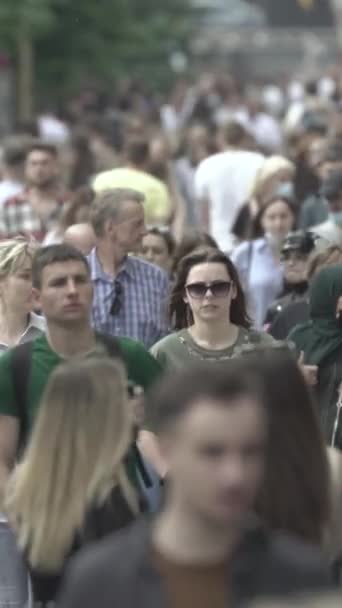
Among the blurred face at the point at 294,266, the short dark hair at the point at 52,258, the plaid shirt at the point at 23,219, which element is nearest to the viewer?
the short dark hair at the point at 52,258

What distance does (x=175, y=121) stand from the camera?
37781 mm

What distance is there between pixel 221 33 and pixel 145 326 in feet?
235

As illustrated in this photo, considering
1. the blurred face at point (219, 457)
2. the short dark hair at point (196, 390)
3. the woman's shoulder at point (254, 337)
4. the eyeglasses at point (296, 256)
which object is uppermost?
the short dark hair at point (196, 390)

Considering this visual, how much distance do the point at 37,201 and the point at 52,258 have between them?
7.38m

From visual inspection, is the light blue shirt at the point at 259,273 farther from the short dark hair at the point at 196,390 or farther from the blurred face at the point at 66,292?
the short dark hair at the point at 196,390

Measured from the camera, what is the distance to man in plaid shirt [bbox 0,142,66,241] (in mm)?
15039

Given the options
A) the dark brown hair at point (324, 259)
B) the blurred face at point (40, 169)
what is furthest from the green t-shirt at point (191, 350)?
the blurred face at point (40, 169)

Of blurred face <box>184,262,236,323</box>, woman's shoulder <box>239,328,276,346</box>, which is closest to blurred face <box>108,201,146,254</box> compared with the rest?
blurred face <box>184,262,236,323</box>

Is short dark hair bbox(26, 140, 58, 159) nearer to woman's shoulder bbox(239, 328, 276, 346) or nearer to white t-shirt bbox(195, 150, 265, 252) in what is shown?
white t-shirt bbox(195, 150, 265, 252)

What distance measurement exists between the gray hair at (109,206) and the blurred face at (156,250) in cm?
125

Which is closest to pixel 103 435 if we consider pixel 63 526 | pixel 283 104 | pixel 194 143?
pixel 63 526

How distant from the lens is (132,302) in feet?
35.0

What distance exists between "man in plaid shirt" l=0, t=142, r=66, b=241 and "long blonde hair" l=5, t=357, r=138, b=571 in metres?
8.09

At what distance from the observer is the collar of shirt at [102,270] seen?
422 inches
